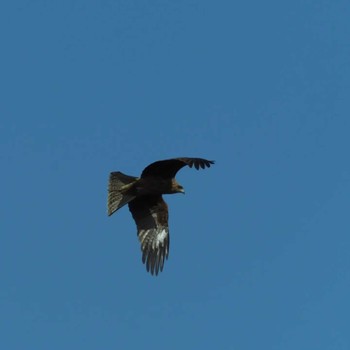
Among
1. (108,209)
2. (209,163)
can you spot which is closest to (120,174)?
(108,209)

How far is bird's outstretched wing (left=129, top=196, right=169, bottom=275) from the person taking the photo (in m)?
19.2

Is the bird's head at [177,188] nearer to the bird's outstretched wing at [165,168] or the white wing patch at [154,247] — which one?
the bird's outstretched wing at [165,168]

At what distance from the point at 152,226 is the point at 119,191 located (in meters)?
1.05

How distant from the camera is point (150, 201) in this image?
770 inches

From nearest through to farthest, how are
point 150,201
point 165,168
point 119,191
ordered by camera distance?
point 165,168 < point 119,191 < point 150,201

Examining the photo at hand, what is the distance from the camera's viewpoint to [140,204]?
64.3 feet

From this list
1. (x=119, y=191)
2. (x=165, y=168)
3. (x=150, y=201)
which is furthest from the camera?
(x=150, y=201)

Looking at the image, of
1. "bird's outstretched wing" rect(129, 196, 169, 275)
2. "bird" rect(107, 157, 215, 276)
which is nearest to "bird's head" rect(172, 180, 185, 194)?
"bird" rect(107, 157, 215, 276)

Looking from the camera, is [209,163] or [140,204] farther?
[140,204]

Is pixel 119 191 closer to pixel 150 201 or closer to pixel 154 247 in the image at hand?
pixel 150 201

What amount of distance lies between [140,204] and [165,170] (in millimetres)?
1355

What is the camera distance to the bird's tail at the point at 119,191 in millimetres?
18875

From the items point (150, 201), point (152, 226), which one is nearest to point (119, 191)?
point (150, 201)

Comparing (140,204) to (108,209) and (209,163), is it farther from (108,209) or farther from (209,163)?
(209,163)
